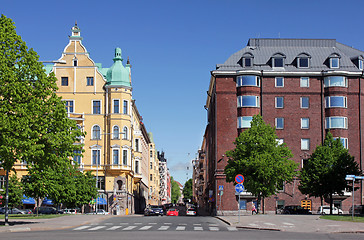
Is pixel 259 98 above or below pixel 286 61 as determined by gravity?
below

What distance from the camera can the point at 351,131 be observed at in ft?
225

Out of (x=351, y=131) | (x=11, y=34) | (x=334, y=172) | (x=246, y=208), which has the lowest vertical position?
(x=246, y=208)

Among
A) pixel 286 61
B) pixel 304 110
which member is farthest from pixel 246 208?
pixel 286 61

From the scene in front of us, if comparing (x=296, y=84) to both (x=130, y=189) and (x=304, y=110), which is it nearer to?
(x=304, y=110)

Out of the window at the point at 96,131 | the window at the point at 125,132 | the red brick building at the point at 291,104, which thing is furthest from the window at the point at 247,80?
the window at the point at 96,131

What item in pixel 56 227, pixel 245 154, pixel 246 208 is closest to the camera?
pixel 56 227

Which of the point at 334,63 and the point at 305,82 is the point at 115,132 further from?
the point at 334,63

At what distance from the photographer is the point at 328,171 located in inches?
2281

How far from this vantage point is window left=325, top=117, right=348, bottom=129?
68.1 m

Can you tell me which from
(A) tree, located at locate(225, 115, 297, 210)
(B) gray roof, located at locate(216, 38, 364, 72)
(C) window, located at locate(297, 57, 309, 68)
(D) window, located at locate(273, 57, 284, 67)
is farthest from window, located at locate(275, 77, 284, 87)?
(A) tree, located at locate(225, 115, 297, 210)

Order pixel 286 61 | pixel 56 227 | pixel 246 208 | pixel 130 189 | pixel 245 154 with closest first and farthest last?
pixel 56 227 < pixel 245 154 < pixel 246 208 < pixel 286 61 < pixel 130 189

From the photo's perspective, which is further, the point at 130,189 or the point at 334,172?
the point at 130,189

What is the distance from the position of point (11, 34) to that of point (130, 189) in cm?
5184

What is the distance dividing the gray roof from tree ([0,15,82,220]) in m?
39.2
